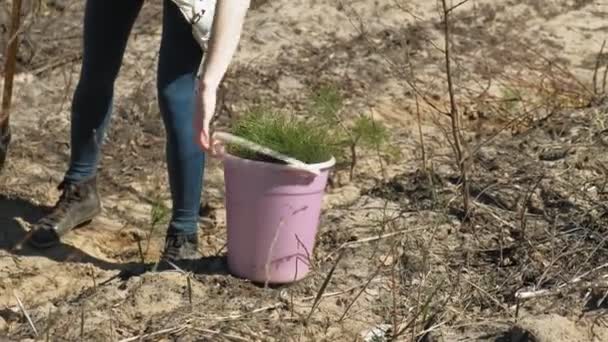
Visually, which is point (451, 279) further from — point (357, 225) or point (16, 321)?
point (16, 321)

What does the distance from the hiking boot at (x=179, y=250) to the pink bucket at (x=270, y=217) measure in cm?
16

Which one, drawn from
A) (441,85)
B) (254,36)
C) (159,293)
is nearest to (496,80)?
(441,85)

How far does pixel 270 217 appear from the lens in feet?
11.2

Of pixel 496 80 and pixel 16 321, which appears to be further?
pixel 496 80

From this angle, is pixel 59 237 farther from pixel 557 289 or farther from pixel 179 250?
pixel 557 289

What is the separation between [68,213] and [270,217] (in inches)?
35.4

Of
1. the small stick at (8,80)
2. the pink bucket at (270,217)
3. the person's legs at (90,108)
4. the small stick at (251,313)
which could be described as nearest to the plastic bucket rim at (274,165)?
the pink bucket at (270,217)

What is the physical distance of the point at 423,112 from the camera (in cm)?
562

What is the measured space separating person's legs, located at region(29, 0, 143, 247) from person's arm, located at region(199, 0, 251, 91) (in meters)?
0.56

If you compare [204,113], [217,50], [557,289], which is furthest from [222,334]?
[557,289]

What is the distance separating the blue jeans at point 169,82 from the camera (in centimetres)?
356

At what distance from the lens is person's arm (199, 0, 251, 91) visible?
3205 millimetres

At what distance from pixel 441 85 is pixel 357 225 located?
200 centimetres

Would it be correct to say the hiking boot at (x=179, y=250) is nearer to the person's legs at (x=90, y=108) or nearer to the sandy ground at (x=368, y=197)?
the sandy ground at (x=368, y=197)
